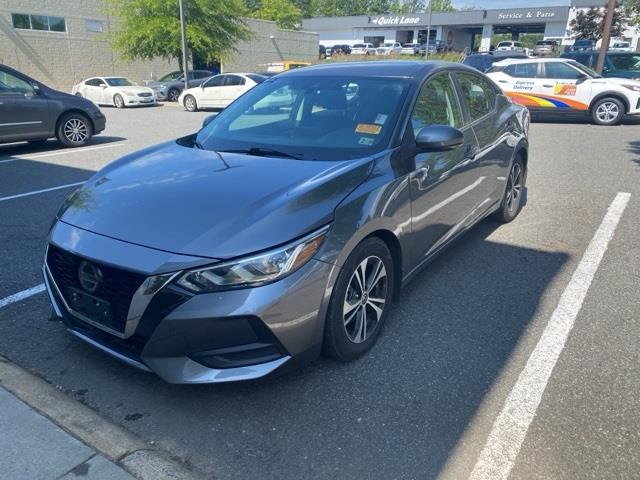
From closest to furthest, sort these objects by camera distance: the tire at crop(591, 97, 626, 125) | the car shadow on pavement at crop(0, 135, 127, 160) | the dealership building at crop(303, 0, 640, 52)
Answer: the car shadow on pavement at crop(0, 135, 127, 160) < the tire at crop(591, 97, 626, 125) < the dealership building at crop(303, 0, 640, 52)

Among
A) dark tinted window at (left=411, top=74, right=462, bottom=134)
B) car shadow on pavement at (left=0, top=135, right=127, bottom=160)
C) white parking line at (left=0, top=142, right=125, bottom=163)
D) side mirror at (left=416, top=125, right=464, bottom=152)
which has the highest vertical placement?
dark tinted window at (left=411, top=74, right=462, bottom=134)

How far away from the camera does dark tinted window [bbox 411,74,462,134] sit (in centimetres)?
364

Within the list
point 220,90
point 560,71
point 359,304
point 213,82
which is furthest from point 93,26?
point 359,304

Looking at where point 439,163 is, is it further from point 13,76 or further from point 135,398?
point 13,76

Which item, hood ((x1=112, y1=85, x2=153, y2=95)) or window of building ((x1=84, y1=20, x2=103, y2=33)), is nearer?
hood ((x1=112, y1=85, x2=153, y2=95))

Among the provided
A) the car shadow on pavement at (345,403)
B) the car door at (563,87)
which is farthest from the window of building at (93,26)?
the car shadow on pavement at (345,403)

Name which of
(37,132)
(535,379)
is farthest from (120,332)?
(37,132)

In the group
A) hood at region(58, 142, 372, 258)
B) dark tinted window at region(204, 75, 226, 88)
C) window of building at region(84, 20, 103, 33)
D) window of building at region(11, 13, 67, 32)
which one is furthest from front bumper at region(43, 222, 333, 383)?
window of building at region(84, 20, 103, 33)

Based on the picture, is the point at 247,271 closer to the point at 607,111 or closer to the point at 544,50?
the point at 607,111

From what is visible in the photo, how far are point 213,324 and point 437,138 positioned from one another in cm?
186

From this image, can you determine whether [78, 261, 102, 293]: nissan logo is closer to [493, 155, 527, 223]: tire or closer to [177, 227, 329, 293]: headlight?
[177, 227, 329, 293]: headlight

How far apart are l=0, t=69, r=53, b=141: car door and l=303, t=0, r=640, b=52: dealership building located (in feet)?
172

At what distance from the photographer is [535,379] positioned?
9.69 ft

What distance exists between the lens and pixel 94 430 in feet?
8.30
